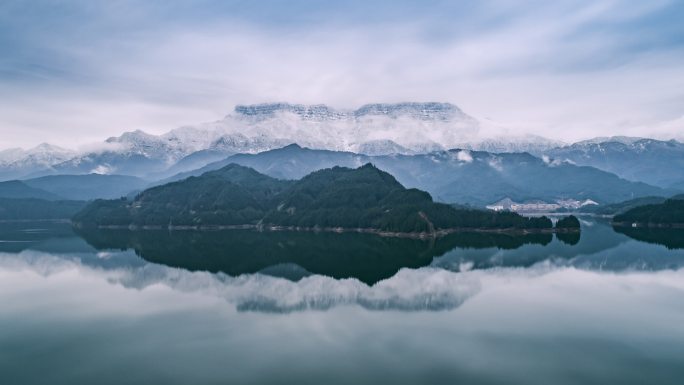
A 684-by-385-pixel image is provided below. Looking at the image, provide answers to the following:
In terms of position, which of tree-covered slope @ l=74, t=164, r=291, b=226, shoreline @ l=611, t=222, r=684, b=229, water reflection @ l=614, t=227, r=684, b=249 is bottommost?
water reflection @ l=614, t=227, r=684, b=249

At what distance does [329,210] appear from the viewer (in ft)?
529

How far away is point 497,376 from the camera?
104ft

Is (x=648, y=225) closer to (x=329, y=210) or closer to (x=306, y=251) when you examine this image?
(x=329, y=210)

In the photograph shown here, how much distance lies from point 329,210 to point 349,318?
114503 mm

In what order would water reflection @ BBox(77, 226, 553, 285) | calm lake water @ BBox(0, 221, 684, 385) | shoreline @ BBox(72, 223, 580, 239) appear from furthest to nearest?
1. shoreline @ BBox(72, 223, 580, 239)
2. water reflection @ BBox(77, 226, 553, 285)
3. calm lake water @ BBox(0, 221, 684, 385)

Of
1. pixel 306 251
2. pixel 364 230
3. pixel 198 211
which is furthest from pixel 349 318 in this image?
pixel 198 211

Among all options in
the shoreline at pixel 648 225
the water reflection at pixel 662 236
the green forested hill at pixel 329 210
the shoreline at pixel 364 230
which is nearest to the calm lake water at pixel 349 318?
the water reflection at pixel 662 236

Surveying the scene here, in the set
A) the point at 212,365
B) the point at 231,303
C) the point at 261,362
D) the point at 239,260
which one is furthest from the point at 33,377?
the point at 239,260

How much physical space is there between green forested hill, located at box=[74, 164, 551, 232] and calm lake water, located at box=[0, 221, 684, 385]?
46.1 m

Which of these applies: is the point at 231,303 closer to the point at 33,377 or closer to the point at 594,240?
the point at 33,377

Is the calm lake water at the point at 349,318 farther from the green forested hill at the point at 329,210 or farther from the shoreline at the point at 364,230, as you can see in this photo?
the green forested hill at the point at 329,210

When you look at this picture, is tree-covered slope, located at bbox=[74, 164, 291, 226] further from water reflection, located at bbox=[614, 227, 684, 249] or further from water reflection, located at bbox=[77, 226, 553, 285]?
water reflection, located at bbox=[614, 227, 684, 249]

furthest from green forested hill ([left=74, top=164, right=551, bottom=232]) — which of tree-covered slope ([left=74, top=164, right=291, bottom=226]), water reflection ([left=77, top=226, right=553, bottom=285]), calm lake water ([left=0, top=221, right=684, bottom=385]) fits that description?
calm lake water ([left=0, top=221, right=684, bottom=385])

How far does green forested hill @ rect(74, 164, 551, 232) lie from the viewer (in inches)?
5497
